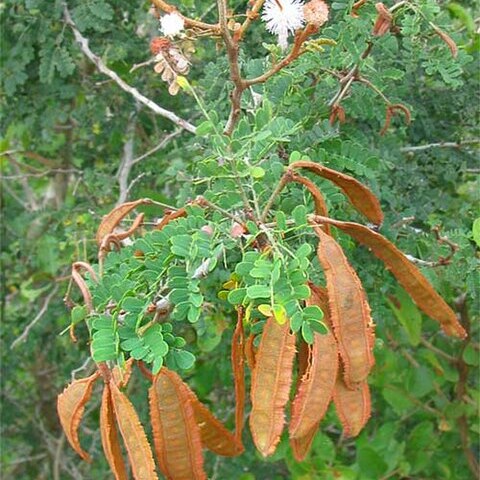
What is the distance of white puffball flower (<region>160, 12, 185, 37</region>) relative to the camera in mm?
1172

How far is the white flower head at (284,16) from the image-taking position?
1162 mm

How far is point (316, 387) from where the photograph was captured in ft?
2.97

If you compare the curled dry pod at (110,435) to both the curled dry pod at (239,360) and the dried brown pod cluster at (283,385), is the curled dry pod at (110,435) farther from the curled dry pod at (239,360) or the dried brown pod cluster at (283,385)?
the curled dry pod at (239,360)

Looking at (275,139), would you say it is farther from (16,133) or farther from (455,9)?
(16,133)

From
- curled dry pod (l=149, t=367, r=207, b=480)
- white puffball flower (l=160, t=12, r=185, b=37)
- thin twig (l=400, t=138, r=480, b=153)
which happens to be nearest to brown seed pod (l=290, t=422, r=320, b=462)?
curled dry pod (l=149, t=367, r=207, b=480)

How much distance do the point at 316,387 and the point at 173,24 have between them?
0.53 meters

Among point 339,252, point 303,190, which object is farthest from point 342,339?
point 303,190

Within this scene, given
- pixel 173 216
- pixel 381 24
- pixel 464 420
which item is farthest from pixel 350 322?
pixel 464 420

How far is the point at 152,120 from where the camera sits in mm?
2312

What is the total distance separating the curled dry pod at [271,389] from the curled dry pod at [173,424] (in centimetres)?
8

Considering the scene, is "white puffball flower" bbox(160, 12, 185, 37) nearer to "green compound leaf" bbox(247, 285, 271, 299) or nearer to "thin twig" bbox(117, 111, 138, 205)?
"green compound leaf" bbox(247, 285, 271, 299)

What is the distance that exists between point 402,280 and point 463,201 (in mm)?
959

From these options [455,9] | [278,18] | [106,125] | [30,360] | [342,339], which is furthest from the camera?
[30,360]

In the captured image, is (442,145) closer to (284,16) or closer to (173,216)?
(284,16)
